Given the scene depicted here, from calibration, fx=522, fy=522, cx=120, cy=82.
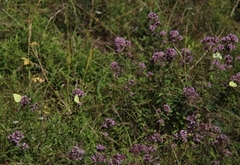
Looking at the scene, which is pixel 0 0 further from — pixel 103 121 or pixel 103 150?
pixel 103 150

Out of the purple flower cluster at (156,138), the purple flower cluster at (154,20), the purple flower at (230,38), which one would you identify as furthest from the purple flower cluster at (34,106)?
the purple flower at (230,38)

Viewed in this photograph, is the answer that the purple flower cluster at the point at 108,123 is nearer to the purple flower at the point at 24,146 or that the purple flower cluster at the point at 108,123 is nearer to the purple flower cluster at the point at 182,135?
the purple flower cluster at the point at 182,135

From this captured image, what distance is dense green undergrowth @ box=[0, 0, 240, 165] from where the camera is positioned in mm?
3025

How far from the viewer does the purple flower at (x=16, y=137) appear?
9.39ft

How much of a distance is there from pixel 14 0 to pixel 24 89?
1.05 meters

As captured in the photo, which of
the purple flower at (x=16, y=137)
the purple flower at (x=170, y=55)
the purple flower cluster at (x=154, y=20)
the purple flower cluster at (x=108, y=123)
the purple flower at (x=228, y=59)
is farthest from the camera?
the purple flower cluster at (x=154, y=20)

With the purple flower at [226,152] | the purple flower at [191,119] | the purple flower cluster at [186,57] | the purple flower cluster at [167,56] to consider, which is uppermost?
the purple flower cluster at [167,56]

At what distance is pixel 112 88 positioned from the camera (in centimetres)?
353

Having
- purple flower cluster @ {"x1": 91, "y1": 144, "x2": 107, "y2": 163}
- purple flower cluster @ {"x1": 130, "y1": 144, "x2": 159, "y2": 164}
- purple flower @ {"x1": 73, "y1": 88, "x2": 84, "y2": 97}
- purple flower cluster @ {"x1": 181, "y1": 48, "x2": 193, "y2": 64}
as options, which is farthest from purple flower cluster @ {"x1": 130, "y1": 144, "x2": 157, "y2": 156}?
purple flower cluster @ {"x1": 181, "y1": 48, "x2": 193, "y2": 64}

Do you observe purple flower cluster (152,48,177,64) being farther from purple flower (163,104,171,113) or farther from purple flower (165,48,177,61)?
purple flower (163,104,171,113)

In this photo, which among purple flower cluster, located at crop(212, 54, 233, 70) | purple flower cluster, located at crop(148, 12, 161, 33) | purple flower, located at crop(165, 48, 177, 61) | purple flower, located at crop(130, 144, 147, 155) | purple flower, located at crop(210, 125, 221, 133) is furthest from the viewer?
purple flower cluster, located at crop(148, 12, 161, 33)

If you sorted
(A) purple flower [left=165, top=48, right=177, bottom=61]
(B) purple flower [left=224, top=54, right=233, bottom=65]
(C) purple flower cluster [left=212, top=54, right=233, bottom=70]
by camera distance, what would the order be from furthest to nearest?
(B) purple flower [left=224, top=54, right=233, bottom=65], (C) purple flower cluster [left=212, top=54, right=233, bottom=70], (A) purple flower [left=165, top=48, right=177, bottom=61]

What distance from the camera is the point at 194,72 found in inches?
143

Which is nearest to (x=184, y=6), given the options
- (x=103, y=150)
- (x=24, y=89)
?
(x=24, y=89)
